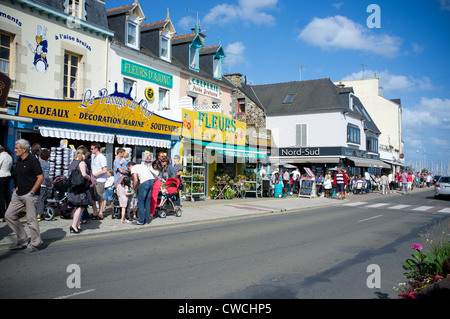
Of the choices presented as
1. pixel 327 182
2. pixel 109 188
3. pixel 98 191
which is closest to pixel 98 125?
pixel 109 188

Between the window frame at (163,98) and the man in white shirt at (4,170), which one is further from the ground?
the window frame at (163,98)

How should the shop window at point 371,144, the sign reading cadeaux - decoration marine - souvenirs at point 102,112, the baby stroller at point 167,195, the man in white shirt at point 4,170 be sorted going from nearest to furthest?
1. the man in white shirt at point 4,170
2. the baby stroller at point 167,195
3. the sign reading cadeaux - decoration marine - souvenirs at point 102,112
4. the shop window at point 371,144

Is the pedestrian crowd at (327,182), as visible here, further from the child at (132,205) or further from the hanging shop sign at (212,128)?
the child at (132,205)

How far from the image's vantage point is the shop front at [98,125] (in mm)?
11523

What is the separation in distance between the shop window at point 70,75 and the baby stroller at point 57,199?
17.9 ft

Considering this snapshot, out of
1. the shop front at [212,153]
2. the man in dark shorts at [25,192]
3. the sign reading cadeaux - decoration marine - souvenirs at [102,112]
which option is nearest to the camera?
the man in dark shorts at [25,192]

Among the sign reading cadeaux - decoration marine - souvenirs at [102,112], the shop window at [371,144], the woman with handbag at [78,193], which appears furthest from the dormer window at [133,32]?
the shop window at [371,144]

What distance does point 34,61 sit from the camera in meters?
12.6

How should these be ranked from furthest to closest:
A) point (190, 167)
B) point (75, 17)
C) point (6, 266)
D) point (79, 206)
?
point (190, 167)
point (75, 17)
point (79, 206)
point (6, 266)

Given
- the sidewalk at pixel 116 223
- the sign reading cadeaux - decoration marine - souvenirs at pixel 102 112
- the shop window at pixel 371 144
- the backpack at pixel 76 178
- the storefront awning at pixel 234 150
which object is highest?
the shop window at pixel 371 144

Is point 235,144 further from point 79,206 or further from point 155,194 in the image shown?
point 79,206

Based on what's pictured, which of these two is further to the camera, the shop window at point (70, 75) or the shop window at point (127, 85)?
the shop window at point (127, 85)
